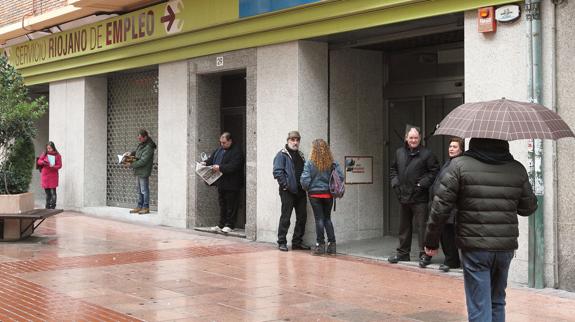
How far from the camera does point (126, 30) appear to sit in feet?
52.8

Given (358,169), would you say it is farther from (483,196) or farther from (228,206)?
(483,196)

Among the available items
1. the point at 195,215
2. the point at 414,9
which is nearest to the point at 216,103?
the point at 195,215

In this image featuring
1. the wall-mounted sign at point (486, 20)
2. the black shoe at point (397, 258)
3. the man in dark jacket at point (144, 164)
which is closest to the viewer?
the wall-mounted sign at point (486, 20)

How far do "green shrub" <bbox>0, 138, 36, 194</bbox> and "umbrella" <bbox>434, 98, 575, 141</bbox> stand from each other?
929 cm

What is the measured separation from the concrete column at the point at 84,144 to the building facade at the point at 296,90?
4cm

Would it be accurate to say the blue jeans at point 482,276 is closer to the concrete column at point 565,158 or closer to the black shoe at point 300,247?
the concrete column at point 565,158

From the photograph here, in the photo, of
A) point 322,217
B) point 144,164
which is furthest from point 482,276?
point 144,164

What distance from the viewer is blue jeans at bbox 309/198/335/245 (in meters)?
11.1

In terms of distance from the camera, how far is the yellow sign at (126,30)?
13.6 m

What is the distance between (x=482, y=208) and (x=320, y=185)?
5720 mm

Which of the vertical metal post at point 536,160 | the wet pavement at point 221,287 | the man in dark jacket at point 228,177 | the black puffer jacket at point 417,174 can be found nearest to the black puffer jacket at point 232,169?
the man in dark jacket at point 228,177

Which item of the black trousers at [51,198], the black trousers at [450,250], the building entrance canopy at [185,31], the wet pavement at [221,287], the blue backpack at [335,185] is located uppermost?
the building entrance canopy at [185,31]

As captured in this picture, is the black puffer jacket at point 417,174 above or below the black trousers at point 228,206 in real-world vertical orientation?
above

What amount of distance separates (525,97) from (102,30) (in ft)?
35.6
